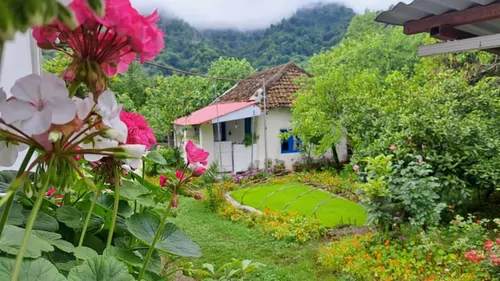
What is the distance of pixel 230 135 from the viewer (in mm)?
10164

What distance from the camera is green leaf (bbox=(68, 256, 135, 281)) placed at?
0.41m

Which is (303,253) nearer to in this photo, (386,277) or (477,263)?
(386,277)

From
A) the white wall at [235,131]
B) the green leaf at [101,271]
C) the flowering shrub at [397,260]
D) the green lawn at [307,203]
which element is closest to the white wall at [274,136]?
the white wall at [235,131]

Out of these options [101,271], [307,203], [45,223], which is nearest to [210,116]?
[307,203]

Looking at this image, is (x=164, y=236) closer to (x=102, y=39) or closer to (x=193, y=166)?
(x=193, y=166)

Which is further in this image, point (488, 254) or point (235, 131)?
point (235, 131)

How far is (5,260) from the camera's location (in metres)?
0.37

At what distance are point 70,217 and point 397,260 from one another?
324 cm

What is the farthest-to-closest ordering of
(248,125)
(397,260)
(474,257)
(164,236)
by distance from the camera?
1. (248,125)
2. (397,260)
3. (474,257)
4. (164,236)

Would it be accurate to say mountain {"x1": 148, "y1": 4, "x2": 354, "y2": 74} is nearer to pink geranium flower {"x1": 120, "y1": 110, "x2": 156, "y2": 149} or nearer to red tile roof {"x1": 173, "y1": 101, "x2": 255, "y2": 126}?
red tile roof {"x1": 173, "y1": 101, "x2": 255, "y2": 126}

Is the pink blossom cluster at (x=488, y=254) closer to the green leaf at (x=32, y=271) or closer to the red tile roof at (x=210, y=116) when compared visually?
the green leaf at (x=32, y=271)

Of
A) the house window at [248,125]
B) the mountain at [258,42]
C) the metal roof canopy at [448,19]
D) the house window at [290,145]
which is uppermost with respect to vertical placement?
the mountain at [258,42]

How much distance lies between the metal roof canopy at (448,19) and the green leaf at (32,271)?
1675 millimetres

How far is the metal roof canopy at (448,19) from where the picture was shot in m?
1.52
